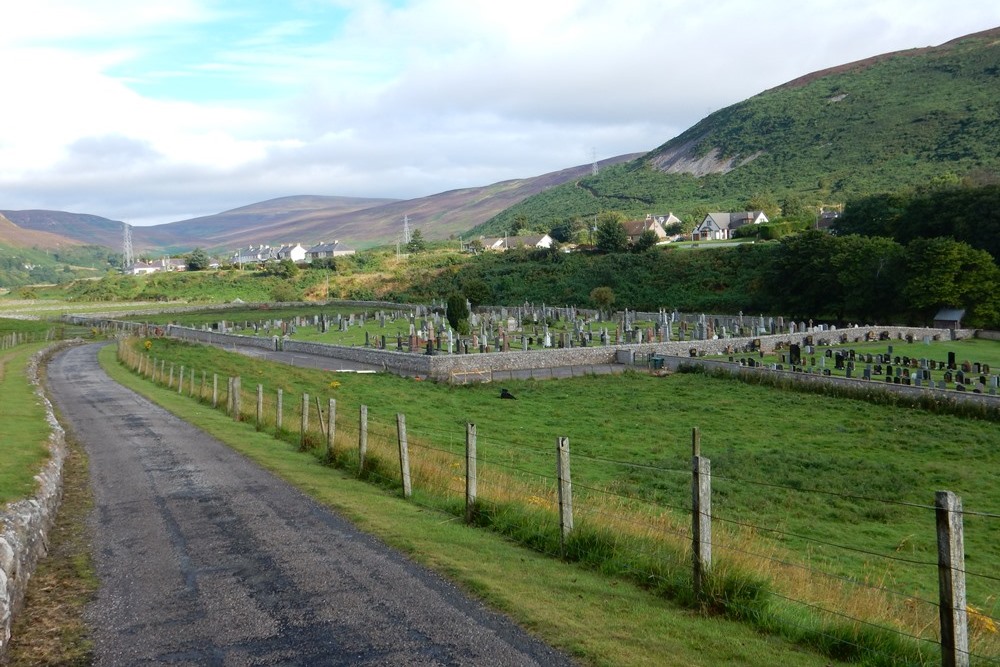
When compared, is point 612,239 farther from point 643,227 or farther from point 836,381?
point 836,381

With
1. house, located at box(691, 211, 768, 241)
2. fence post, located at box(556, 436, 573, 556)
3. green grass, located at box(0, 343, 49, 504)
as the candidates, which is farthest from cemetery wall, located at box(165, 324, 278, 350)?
house, located at box(691, 211, 768, 241)

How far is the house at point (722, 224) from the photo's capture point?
12912 centimetres

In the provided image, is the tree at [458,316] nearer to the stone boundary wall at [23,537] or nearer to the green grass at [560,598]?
the stone boundary wall at [23,537]

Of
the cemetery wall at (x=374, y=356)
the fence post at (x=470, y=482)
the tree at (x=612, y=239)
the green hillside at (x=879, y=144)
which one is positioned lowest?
the cemetery wall at (x=374, y=356)

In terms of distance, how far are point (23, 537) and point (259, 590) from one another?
3.14 metres

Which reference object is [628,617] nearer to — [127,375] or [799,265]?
[127,375]

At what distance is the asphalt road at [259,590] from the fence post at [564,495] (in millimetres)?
1860

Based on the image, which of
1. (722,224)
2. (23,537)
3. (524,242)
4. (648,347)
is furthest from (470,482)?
(524,242)

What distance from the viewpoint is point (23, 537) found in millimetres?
9984

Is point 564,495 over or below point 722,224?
below

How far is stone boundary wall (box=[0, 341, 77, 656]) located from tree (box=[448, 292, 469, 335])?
42.9m

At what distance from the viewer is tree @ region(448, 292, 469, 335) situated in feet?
192

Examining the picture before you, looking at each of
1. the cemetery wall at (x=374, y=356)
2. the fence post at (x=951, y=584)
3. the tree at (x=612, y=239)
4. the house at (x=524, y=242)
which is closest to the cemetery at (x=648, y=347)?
the cemetery wall at (x=374, y=356)

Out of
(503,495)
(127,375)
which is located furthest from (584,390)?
(503,495)
